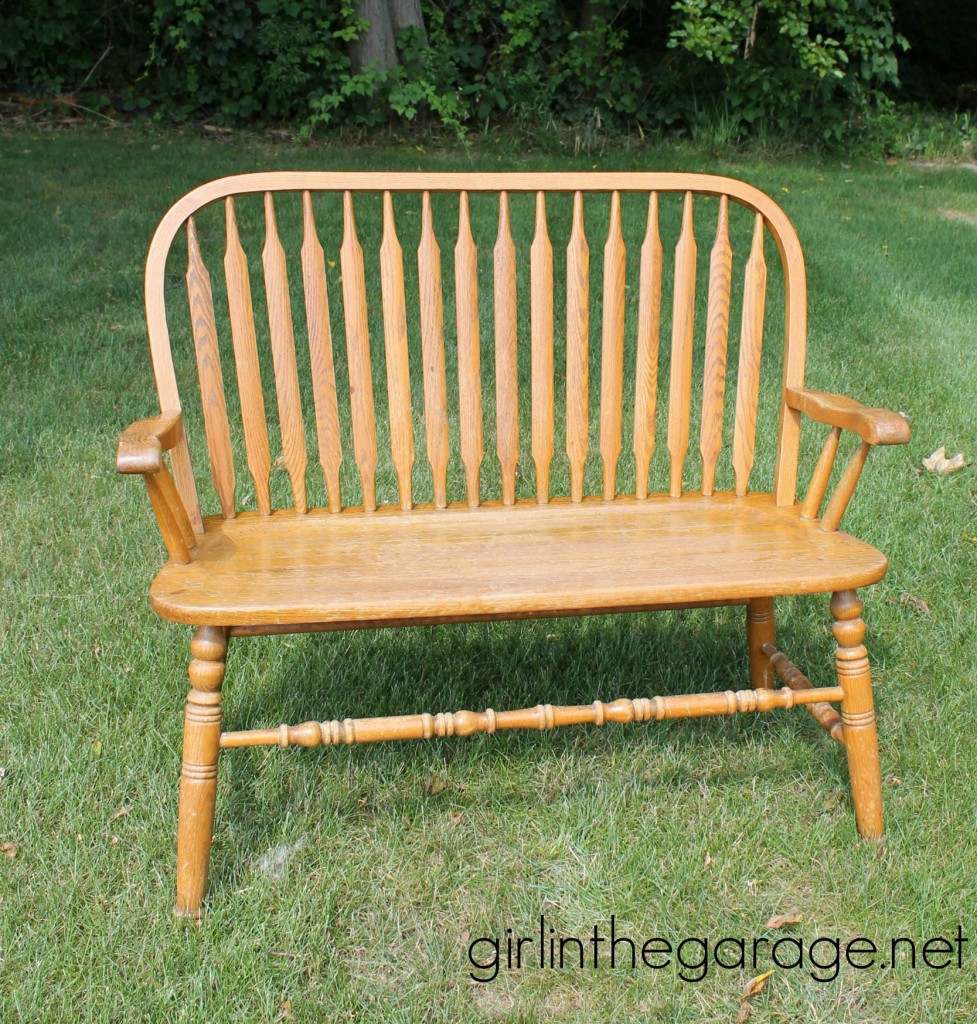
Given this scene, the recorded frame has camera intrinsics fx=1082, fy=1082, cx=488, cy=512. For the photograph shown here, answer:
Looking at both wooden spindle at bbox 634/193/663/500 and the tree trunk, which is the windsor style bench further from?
the tree trunk

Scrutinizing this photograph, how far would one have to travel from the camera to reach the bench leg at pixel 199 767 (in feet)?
6.37

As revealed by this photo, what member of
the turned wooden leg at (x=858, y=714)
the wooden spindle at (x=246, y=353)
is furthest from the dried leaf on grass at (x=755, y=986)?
the wooden spindle at (x=246, y=353)

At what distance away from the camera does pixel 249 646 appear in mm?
2781

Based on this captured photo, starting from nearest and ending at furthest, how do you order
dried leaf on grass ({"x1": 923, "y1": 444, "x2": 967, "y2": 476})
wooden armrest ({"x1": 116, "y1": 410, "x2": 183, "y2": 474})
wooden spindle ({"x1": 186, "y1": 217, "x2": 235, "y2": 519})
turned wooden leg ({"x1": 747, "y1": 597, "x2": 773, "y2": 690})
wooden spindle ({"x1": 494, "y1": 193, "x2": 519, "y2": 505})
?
wooden armrest ({"x1": 116, "y1": 410, "x2": 183, "y2": 474})
wooden spindle ({"x1": 186, "y1": 217, "x2": 235, "y2": 519})
wooden spindle ({"x1": 494, "y1": 193, "x2": 519, "y2": 505})
turned wooden leg ({"x1": 747, "y1": 597, "x2": 773, "y2": 690})
dried leaf on grass ({"x1": 923, "y1": 444, "x2": 967, "y2": 476})

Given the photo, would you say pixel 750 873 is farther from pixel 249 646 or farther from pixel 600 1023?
pixel 249 646

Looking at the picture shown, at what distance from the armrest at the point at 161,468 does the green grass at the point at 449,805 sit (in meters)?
0.61

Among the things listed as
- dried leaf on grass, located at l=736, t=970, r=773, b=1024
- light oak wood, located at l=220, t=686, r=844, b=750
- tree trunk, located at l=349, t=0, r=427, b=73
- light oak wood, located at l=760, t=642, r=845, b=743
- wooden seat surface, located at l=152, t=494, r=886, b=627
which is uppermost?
tree trunk, located at l=349, t=0, r=427, b=73

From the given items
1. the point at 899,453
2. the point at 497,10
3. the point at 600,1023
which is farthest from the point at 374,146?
the point at 600,1023

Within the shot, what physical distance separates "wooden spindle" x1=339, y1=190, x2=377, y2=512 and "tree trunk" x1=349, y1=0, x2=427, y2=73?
6.53 meters

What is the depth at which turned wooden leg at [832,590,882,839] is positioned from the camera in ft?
6.87

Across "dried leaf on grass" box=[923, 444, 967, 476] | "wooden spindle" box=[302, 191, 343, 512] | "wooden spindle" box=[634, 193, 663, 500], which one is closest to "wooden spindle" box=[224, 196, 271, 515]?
"wooden spindle" box=[302, 191, 343, 512]

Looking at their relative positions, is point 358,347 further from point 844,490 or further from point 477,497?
point 844,490

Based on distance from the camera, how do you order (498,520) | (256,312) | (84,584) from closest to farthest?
(498,520) < (84,584) < (256,312)

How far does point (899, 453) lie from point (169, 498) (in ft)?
9.04
